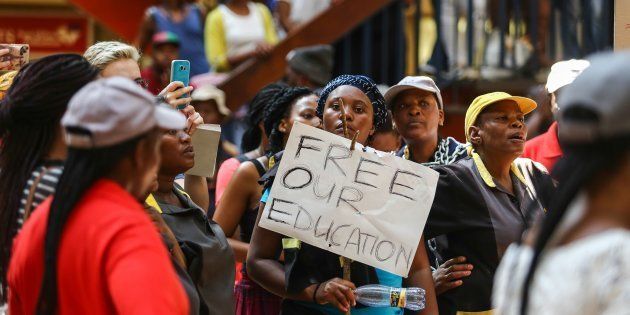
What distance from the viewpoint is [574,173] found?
2.88 metres

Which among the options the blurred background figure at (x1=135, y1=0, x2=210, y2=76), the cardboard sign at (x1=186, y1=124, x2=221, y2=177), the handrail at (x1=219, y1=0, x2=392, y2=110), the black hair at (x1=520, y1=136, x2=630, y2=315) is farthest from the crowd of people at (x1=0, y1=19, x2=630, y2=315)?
the blurred background figure at (x1=135, y1=0, x2=210, y2=76)

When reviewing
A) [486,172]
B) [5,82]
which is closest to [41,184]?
[5,82]

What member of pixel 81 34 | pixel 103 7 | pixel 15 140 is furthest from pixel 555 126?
pixel 81 34

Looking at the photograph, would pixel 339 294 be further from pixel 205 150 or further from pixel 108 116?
pixel 108 116

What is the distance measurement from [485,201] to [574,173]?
261 cm

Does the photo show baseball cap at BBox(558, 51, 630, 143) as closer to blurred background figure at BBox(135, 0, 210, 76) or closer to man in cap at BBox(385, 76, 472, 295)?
man in cap at BBox(385, 76, 472, 295)

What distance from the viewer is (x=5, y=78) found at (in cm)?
513

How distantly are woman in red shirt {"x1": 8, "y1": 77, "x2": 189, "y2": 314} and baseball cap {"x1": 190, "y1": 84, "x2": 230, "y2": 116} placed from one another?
5.76 meters

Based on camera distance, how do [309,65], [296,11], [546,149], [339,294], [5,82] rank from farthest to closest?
[296,11] → [309,65] → [546,149] → [5,82] → [339,294]

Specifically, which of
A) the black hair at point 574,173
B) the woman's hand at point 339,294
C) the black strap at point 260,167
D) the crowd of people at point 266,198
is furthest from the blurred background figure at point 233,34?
the black hair at point 574,173

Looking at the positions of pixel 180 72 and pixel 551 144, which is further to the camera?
pixel 551 144

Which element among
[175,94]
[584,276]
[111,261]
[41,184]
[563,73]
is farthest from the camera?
[563,73]

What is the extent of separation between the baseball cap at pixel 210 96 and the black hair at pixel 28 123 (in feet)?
16.8

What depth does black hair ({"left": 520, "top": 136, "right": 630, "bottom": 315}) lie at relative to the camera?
9.32ft
